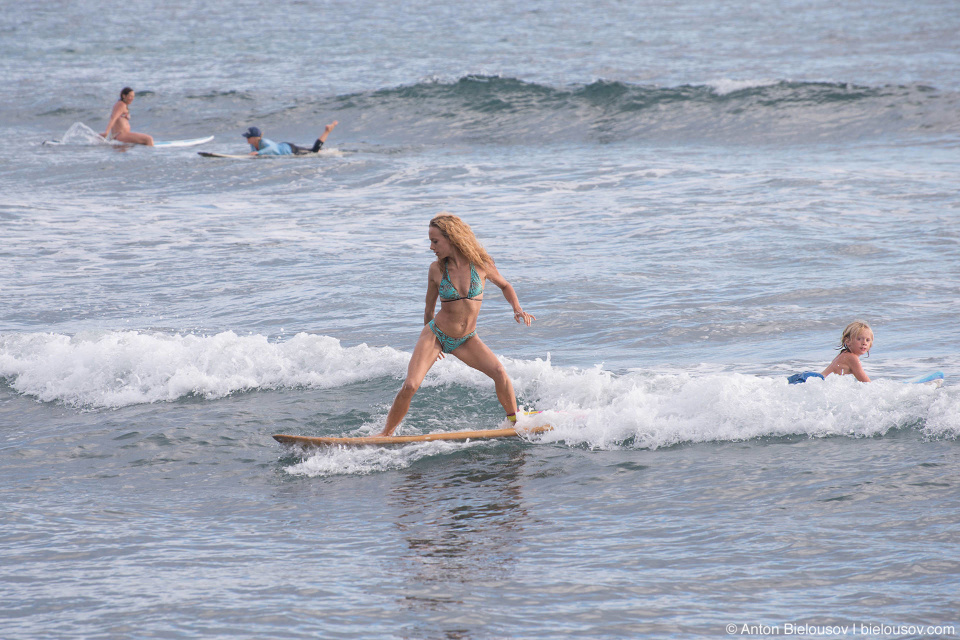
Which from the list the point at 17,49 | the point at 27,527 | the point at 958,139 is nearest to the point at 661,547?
the point at 27,527

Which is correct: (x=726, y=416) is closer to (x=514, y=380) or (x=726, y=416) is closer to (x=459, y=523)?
(x=514, y=380)

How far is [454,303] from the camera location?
7168 mm

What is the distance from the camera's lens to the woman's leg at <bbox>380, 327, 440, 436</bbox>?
283 inches

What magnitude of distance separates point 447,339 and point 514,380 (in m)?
1.61

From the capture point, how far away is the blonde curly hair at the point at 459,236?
271 inches

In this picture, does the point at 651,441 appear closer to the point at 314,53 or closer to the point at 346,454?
the point at 346,454

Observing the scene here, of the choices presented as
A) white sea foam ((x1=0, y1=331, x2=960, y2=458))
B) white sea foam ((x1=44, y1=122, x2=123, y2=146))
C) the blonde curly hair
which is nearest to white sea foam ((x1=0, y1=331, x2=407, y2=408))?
white sea foam ((x1=0, y1=331, x2=960, y2=458))

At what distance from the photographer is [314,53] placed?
127ft

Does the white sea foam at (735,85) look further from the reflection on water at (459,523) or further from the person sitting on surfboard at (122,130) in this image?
the reflection on water at (459,523)

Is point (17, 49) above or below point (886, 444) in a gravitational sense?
above

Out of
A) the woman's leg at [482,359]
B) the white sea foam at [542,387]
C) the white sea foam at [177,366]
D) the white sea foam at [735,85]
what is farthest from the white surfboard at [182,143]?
the woman's leg at [482,359]

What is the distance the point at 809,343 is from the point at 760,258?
11.6 feet

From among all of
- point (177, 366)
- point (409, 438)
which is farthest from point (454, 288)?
point (177, 366)

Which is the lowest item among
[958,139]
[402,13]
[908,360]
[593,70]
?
[908,360]
